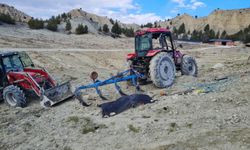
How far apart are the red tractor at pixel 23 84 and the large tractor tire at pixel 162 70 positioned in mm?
3223

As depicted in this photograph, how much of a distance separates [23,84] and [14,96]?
617mm

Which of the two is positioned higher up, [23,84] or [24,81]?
[24,81]

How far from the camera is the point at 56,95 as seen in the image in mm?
10094

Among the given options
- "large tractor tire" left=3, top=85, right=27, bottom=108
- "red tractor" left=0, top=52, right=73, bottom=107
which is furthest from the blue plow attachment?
"large tractor tire" left=3, top=85, right=27, bottom=108

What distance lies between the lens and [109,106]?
8.45 metres

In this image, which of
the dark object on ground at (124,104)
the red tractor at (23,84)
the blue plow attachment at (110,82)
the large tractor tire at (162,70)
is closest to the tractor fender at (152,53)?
the large tractor tire at (162,70)

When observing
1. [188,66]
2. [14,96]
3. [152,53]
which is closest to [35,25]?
[188,66]

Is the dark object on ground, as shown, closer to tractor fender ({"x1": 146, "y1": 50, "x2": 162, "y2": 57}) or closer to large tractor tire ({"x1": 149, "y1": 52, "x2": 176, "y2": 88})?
large tractor tire ({"x1": 149, "y1": 52, "x2": 176, "y2": 88})

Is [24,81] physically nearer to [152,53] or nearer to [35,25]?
[152,53]

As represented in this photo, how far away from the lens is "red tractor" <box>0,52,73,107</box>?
32.3ft

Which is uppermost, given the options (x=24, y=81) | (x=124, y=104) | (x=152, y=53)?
(x=152, y=53)

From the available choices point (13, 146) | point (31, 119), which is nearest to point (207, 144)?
point (13, 146)

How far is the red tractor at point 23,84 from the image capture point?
9.84m

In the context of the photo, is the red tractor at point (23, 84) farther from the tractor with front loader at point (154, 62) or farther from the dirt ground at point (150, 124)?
the tractor with front loader at point (154, 62)
